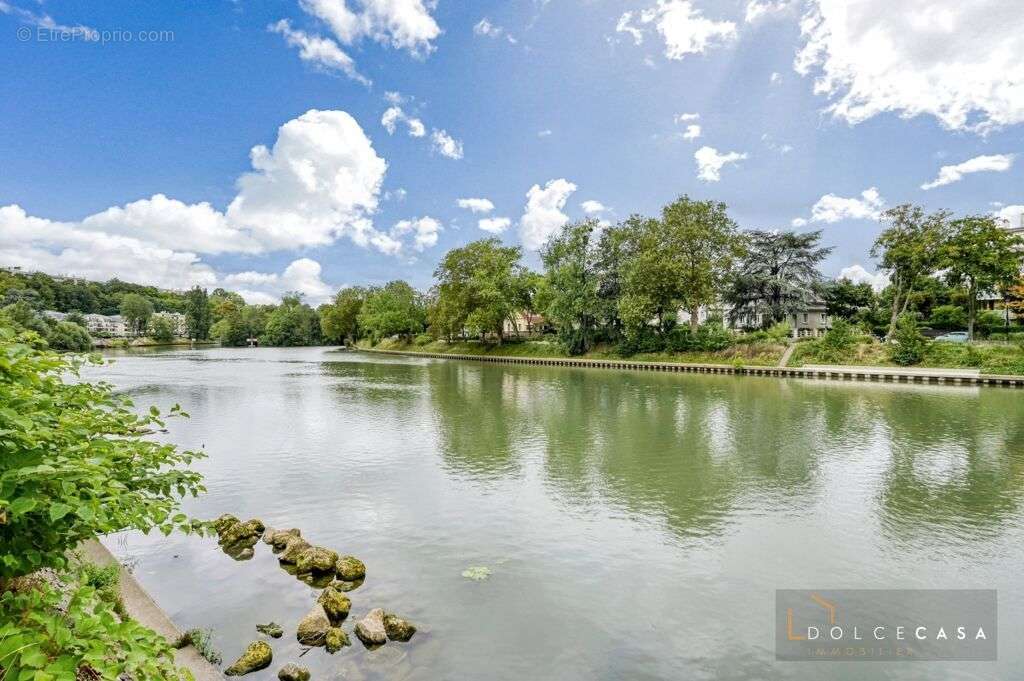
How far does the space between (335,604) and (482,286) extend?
6025 cm

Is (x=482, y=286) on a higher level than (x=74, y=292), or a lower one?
lower

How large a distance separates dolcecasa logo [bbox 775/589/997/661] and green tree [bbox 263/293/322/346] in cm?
14342

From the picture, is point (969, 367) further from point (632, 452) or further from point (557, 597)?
point (557, 597)

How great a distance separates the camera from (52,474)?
11.1 ft

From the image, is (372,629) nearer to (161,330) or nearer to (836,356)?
(836,356)

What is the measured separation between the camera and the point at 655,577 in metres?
9.32

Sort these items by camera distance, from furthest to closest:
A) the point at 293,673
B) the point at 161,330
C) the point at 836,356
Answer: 1. the point at 161,330
2. the point at 836,356
3. the point at 293,673

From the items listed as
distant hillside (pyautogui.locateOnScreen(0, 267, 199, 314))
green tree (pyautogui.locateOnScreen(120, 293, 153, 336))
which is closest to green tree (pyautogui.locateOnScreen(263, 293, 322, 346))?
green tree (pyautogui.locateOnScreen(120, 293, 153, 336))

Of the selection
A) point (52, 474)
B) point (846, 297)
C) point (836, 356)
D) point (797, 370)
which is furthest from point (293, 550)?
point (846, 297)

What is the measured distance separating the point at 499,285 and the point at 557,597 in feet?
194

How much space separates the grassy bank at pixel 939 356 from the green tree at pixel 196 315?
146199mm

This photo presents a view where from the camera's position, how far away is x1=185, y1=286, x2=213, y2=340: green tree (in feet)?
477

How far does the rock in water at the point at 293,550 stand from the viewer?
9914 mm

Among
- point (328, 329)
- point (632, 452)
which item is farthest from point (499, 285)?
point (328, 329)
